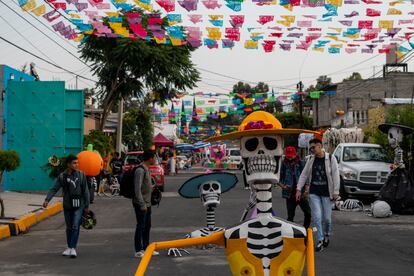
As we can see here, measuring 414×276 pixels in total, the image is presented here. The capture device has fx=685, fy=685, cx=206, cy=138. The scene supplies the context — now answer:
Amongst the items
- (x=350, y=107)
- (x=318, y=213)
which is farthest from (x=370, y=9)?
(x=350, y=107)

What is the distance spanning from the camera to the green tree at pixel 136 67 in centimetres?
3114

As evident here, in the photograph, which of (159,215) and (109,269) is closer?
(109,269)

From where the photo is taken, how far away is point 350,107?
5222cm

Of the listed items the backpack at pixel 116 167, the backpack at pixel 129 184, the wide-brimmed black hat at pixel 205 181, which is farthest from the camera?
the backpack at pixel 116 167

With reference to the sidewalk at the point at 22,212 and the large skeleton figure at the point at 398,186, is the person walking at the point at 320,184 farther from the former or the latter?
the large skeleton figure at the point at 398,186

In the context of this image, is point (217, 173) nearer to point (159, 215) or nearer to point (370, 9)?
point (159, 215)

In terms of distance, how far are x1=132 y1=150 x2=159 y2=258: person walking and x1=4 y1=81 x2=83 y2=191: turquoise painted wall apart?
16.0 m

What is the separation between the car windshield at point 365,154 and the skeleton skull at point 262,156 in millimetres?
16857

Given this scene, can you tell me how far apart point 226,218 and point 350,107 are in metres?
37.7

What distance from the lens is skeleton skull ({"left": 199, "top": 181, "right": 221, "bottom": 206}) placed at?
7020mm

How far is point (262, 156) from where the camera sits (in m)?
5.09

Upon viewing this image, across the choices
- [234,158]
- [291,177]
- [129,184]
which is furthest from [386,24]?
[234,158]

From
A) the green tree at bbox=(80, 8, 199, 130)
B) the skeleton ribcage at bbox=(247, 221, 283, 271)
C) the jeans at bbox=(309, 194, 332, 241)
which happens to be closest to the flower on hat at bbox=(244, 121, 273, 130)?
the skeleton ribcage at bbox=(247, 221, 283, 271)

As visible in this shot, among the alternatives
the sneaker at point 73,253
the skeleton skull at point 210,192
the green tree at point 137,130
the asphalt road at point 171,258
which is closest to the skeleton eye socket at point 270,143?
the skeleton skull at point 210,192
